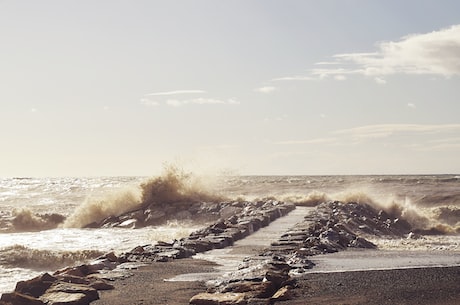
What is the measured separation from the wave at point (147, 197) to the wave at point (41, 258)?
12130mm

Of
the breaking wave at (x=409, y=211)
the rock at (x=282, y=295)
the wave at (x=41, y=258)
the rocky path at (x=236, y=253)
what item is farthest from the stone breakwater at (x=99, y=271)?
the breaking wave at (x=409, y=211)

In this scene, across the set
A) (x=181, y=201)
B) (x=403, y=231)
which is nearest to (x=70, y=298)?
(x=403, y=231)

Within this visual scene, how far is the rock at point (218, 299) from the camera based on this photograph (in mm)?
6352

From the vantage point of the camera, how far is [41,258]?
47.0 feet

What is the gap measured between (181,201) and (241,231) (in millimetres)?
15636

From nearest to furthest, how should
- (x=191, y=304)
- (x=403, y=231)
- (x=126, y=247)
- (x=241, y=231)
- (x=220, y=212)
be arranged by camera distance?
(x=191, y=304) → (x=241, y=231) → (x=126, y=247) → (x=403, y=231) → (x=220, y=212)

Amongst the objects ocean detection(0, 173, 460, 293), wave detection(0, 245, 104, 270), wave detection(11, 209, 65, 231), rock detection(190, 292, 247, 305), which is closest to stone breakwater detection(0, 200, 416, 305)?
rock detection(190, 292, 247, 305)

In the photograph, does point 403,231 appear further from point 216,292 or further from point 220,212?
point 216,292

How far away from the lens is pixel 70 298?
6.80 m

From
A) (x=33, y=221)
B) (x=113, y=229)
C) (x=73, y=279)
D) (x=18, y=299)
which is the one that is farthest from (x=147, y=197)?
(x=18, y=299)

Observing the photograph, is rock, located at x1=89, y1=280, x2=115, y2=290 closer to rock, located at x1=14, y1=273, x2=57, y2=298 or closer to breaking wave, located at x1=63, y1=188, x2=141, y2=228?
rock, located at x1=14, y1=273, x2=57, y2=298

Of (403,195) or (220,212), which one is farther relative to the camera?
(403,195)

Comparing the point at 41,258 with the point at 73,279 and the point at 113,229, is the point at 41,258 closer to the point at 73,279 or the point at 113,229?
the point at 73,279

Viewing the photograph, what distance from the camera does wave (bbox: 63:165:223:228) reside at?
28.3m
